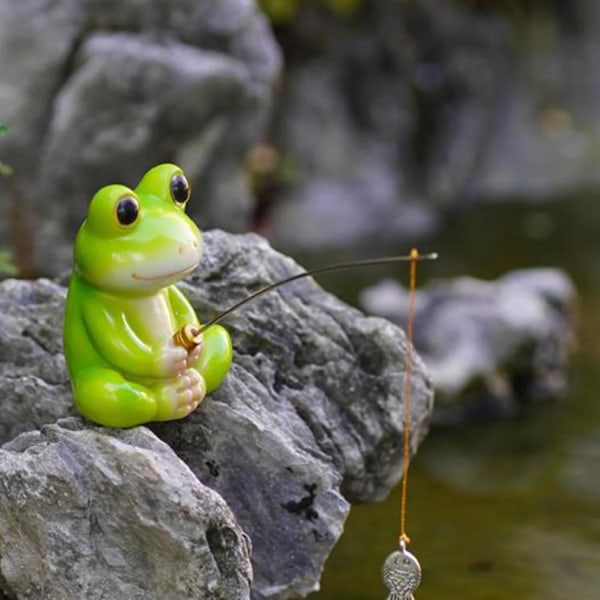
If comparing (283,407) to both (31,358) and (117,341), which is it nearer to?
(117,341)

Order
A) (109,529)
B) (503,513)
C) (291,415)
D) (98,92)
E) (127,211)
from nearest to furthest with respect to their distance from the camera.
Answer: (109,529) < (127,211) < (291,415) < (503,513) < (98,92)

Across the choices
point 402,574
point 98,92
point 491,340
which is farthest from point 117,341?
point 491,340

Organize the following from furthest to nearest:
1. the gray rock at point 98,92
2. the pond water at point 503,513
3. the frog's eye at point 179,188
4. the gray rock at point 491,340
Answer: the gray rock at point 491,340
the gray rock at point 98,92
the pond water at point 503,513
the frog's eye at point 179,188

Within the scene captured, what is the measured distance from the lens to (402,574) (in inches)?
105

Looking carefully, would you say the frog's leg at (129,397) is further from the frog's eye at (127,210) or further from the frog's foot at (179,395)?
the frog's eye at (127,210)

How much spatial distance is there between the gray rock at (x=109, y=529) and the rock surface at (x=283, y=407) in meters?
0.34

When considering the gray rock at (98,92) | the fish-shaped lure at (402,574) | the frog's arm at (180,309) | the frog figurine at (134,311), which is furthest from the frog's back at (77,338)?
the gray rock at (98,92)

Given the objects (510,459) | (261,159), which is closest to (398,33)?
(261,159)

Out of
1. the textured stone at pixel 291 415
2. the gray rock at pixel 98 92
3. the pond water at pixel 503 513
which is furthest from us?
the gray rock at pixel 98 92

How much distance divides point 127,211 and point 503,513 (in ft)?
8.93

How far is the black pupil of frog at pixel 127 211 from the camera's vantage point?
97.3 inches

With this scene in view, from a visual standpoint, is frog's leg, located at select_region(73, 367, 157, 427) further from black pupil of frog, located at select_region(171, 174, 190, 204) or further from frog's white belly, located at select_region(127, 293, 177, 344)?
black pupil of frog, located at select_region(171, 174, 190, 204)

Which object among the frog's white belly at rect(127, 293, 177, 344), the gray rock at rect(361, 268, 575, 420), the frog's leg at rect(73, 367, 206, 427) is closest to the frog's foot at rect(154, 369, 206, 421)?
the frog's leg at rect(73, 367, 206, 427)

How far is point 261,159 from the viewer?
961 centimetres
